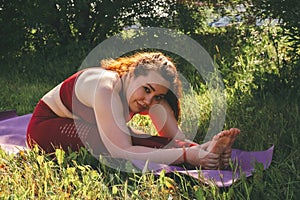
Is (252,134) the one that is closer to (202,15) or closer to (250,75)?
(250,75)

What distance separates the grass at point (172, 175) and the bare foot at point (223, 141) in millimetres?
217

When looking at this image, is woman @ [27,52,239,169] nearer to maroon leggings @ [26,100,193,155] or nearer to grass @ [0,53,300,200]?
maroon leggings @ [26,100,193,155]

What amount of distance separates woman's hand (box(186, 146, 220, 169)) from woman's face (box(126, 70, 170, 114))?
1.18 feet

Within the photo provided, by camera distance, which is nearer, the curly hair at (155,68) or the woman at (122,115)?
the woman at (122,115)

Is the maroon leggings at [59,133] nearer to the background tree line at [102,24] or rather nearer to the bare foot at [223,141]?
the bare foot at [223,141]

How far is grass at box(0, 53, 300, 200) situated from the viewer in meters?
2.41

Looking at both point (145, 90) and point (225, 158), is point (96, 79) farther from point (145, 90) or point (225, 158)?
point (225, 158)

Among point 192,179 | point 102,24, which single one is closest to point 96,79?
point 192,179

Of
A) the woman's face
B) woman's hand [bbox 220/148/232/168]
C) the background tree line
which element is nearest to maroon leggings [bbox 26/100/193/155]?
the woman's face

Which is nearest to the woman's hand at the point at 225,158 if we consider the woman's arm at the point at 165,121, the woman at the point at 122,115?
the woman at the point at 122,115

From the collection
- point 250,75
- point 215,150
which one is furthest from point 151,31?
point 215,150

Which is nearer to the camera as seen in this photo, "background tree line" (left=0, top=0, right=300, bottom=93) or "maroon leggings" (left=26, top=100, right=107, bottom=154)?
"maroon leggings" (left=26, top=100, right=107, bottom=154)

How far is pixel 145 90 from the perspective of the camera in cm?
298

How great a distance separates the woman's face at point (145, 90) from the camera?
2.97m
